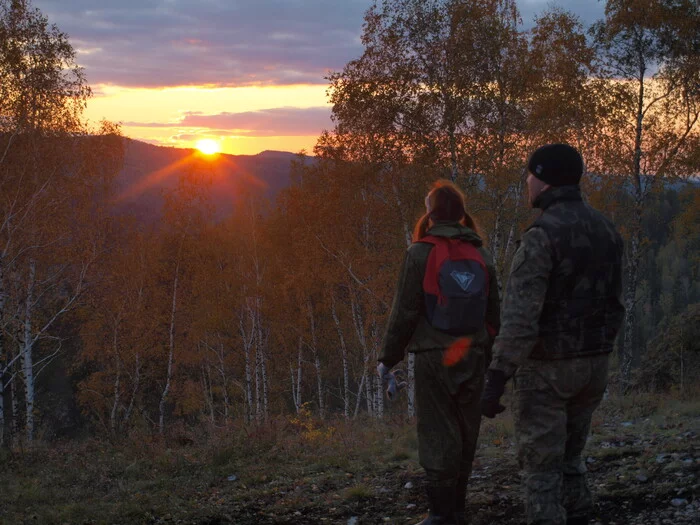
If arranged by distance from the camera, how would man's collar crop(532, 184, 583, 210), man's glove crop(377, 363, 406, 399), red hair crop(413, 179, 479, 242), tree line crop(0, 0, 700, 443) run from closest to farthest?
man's collar crop(532, 184, 583, 210)
man's glove crop(377, 363, 406, 399)
red hair crop(413, 179, 479, 242)
tree line crop(0, 0, 700, 443)

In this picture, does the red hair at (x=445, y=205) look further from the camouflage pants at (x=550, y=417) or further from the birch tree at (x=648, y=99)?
the birch tree at (x=648, y=99)

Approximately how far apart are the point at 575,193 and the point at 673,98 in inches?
731

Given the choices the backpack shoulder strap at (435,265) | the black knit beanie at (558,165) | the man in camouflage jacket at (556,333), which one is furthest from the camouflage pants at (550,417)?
the black knit beanie at (558,165)

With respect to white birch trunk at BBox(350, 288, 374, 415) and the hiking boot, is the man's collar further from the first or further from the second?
white birch trunk at BBox(350, 288, 374, 415)

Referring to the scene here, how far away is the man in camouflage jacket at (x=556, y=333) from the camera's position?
11.5 feet

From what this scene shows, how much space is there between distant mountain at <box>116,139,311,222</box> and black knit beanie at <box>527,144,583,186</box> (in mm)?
25214

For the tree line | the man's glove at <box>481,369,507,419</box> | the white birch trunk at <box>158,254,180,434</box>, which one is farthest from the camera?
the white birch trunk at <box>158,254,180,434</box>

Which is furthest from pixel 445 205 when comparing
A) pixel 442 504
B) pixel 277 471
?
pixel 277 471

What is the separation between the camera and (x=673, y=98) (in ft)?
64.8

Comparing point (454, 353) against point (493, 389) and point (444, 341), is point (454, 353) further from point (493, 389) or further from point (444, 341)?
point (493, 389)

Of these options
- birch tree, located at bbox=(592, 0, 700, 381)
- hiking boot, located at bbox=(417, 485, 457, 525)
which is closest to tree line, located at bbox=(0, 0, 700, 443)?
birch tree, located at bbox=(592, 0, 700, 381)

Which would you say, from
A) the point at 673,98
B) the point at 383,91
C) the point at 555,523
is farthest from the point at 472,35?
the point at 555,523

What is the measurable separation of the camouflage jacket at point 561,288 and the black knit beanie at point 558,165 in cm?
7

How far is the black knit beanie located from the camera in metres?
3.70
